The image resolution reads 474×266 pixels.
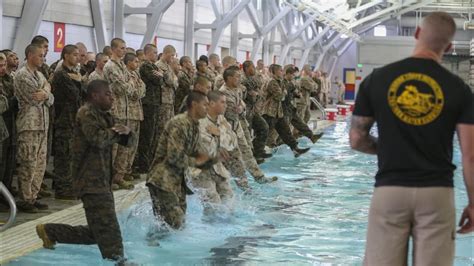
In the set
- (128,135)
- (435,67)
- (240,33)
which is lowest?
(128,135)

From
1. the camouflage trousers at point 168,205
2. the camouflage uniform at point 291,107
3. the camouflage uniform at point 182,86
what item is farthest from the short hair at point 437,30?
the camouflage uniform at point 291,107

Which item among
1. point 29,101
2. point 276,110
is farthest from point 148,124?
point 276,110

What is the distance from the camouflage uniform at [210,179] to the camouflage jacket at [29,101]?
68.9 inches

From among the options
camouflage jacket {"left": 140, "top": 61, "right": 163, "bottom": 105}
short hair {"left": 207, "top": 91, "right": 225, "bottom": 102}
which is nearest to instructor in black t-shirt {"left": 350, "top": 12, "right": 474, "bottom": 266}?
short hair {"left": 207, "top": 91, "right": 225, "bottom": 102}

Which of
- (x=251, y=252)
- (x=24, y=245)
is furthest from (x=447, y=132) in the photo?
(x=24, y=245)

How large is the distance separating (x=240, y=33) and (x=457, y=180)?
1484 centimetres

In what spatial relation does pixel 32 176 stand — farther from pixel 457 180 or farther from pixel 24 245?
pixel 457 180

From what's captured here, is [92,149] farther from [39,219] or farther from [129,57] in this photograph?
[129,57]

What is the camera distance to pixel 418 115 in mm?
4129

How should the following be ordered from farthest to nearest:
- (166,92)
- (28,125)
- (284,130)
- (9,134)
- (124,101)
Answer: (284,130)
(166,92)
(124,101)
(9,134)
(28,125)

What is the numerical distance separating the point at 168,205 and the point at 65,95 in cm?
270

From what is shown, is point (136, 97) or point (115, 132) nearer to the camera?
point (115, 132)

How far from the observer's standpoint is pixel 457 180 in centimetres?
1409

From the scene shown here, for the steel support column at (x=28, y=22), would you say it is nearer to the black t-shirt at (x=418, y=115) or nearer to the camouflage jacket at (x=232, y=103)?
the camouflage jacket at (x=232, y=103)
